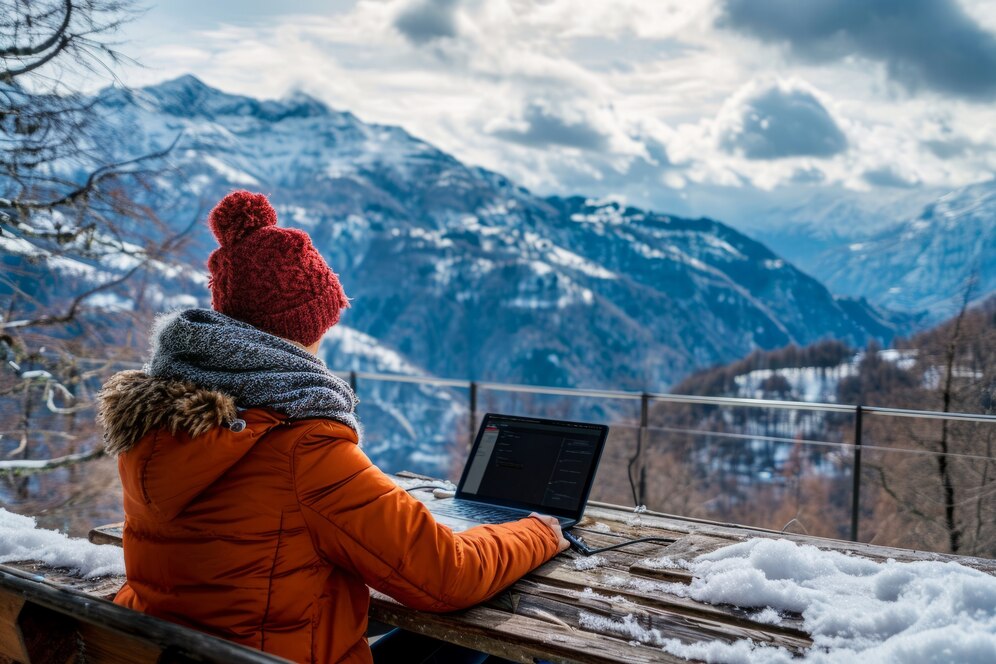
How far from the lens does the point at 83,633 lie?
42.4 inches

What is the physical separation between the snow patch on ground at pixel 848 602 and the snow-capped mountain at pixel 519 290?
215 feet

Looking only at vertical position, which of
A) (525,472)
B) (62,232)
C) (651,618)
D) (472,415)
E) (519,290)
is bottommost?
(472,415)

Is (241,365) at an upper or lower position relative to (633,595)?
upper

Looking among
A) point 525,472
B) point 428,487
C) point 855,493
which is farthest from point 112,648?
point 855,493

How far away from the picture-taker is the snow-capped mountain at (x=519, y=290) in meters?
105

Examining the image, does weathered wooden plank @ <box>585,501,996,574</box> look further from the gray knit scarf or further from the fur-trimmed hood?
the fur-trimmed hood

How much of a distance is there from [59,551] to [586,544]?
47.8 inches

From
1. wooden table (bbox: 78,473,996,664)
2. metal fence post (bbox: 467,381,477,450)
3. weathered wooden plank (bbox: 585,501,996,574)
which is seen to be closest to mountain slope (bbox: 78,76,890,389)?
metal fence post (bbox: 467,381,477,450)

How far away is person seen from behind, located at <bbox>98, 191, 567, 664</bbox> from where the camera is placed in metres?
1.13

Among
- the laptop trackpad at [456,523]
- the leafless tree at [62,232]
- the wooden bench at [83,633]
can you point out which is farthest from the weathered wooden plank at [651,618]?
the leafless tree at [62,232]

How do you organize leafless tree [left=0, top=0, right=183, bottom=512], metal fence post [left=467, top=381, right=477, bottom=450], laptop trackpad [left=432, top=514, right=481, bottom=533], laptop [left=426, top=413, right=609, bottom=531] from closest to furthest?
laptop trackpad [left=432, top=514, right=481, bottom=533] → laptop [left=426, top=413, right=609, bottom=531] → leafless tree [left=0, top=0, right=183, bottom=512] → metal fence post [left=467, top=381, right=477, bottom=450]

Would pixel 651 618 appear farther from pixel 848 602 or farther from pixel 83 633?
pixel 83 633

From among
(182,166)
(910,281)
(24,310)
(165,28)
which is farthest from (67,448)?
(910,281)

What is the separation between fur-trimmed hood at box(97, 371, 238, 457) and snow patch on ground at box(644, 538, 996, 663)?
734 millimetres
